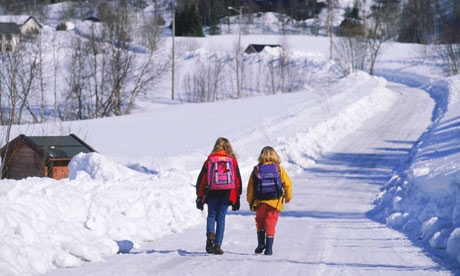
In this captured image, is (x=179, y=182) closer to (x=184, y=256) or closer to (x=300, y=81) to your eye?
(x=184, y=256)

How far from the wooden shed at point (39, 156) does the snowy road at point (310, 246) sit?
25.7ft

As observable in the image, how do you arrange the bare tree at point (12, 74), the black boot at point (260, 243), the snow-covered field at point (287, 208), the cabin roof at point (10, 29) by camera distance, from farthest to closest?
the cabin roof at point (10, 29), the bare tree at point (12, 74), the black boot at point (260, 243), the snow-covered field at point (287, 208)

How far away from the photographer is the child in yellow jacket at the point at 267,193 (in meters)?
8.05

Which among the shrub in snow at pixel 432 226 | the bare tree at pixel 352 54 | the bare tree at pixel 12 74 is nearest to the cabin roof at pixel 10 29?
the bare tree at pixel 12 74

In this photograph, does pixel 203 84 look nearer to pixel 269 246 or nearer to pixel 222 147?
pixel 222 147

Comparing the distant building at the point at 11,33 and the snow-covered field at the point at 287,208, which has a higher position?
the distant building at the point at 11,33

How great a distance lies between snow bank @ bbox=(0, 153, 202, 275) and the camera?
6543mm

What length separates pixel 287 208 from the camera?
1406 cm

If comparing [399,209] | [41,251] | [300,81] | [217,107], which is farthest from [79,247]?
[300,81]

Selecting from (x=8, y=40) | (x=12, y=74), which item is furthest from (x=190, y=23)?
(x=12, y=74)

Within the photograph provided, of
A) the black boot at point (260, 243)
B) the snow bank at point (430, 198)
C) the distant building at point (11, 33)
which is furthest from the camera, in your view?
the distant building at point (11, 33)

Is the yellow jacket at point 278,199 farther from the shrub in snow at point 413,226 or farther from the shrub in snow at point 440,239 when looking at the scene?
the shrub in snow at point 413,226

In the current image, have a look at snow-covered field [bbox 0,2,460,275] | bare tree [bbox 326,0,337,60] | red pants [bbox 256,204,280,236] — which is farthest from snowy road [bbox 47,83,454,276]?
bare tree [bbox 326,0,337,60]

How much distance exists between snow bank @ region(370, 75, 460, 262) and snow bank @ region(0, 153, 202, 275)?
4.03 metres
